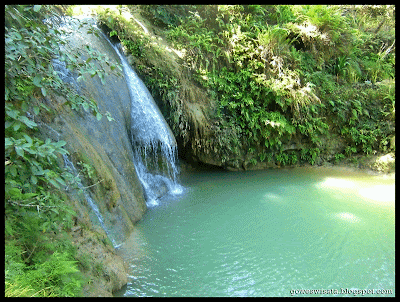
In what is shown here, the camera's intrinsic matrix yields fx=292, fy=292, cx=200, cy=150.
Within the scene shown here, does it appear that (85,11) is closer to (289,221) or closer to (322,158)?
(289,221)

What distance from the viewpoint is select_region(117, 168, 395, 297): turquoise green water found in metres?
4.20

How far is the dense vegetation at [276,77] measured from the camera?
8633 millimetres

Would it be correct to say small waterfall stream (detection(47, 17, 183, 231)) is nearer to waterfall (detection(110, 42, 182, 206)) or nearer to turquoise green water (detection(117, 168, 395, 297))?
waterfall (detection(110, 42, 182, 206))

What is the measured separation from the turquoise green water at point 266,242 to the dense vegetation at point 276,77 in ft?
5.91

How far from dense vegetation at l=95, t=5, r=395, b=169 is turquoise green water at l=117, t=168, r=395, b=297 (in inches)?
71.0

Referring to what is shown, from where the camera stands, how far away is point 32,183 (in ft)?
9.39

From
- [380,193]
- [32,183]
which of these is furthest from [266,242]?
[380,193]

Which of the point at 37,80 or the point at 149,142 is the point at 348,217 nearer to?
the point at 149,142

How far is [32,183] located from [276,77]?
784 cm

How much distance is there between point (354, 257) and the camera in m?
4.86

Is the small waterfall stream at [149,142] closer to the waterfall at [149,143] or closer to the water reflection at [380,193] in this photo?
the waterfall at [149,143]

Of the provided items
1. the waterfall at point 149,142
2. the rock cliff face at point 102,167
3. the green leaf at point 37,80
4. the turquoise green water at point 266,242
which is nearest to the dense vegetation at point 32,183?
the green leaf at point 37,80

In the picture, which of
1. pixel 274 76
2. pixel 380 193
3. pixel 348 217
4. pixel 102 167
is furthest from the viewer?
pixel 274 76

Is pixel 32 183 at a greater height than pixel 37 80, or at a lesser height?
lesser
